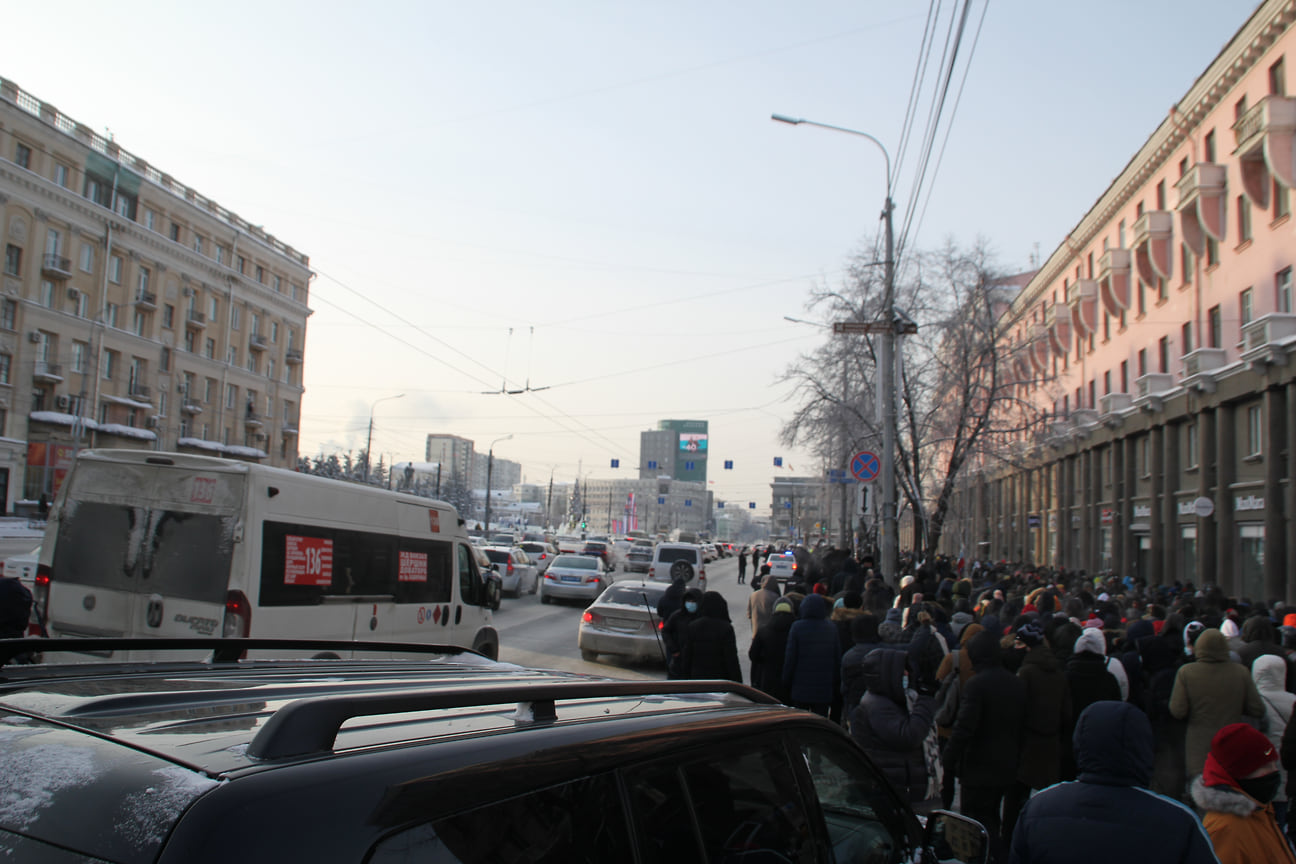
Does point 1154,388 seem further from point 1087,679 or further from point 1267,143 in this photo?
point 1087,679

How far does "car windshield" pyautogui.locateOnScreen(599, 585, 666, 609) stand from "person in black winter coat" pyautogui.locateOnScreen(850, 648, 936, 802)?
9.60 meters

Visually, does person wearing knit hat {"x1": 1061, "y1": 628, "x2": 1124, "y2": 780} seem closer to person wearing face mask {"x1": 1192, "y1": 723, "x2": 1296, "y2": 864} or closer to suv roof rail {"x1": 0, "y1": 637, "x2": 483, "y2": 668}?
person wearing face mask {"x1": 1192, "y1": 723, "x2": 1296, "y2": 864}

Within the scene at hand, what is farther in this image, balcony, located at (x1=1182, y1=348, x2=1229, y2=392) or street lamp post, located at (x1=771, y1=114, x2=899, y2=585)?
balcony, located at (x1=1182, y1=348, x2=1229, y2=392)

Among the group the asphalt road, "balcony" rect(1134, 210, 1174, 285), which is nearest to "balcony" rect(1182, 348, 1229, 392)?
"balcony" rect(1134, 210, 1174, 285)

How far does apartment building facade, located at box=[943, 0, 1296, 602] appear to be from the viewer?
23484 mm

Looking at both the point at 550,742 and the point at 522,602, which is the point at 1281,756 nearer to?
the point at 550,742

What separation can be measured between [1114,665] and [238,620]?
7.08m

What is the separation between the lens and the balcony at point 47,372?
147 feet

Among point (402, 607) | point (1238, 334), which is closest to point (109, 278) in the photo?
point (402, 607)

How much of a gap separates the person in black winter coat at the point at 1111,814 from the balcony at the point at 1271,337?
23515 millimetres

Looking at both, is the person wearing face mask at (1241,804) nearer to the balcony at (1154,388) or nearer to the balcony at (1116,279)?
the balcony at (1154,388)

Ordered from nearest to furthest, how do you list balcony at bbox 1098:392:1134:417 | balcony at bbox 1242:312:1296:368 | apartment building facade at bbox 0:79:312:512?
balcony at bbox 1242:312:1296:368 < balcony at bbox 1098:392:1134:417 < apartment building facade at bbox 0:79:312:512

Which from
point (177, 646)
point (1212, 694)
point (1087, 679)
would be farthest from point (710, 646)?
point (177, 646)

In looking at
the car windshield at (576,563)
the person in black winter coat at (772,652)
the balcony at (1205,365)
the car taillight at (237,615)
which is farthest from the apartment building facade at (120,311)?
the balcony at (1205,365)
